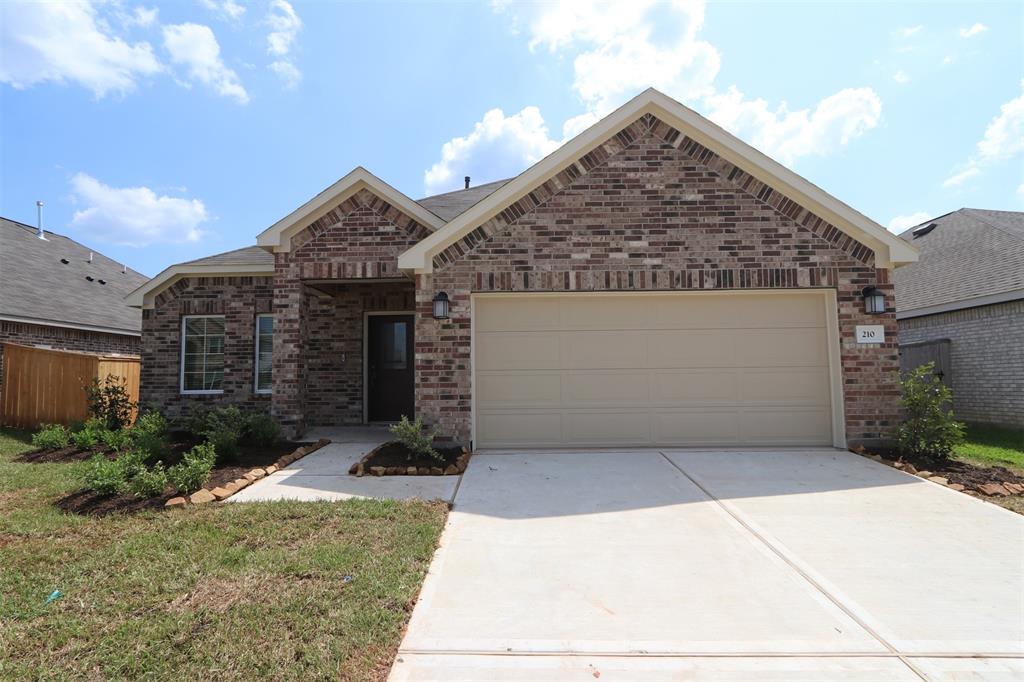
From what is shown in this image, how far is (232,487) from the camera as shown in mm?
5828

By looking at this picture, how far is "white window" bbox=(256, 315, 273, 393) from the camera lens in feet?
34.1

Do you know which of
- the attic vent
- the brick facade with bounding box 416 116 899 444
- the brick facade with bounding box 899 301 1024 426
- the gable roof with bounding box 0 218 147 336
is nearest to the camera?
the brick facade with bounding box 416 116 899 444

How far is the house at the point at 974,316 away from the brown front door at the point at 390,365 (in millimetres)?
11578

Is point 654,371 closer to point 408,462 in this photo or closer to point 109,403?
point 408,462

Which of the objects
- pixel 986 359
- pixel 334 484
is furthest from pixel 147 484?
pixel 986 359

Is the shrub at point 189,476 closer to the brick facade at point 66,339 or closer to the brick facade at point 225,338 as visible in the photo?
the brick facade at point 225,338

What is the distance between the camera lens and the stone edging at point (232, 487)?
5.29 metres

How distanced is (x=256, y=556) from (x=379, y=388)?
6882mm

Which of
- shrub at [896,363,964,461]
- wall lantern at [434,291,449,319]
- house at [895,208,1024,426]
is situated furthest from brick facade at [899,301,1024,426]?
wall lantern at [434,291,449,319]

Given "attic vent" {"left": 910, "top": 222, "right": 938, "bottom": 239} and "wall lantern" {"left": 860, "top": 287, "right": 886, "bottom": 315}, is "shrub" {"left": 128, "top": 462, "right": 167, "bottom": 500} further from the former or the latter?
"attic vent" {"left": 910, "top": 222, "right": 938, "bottom": 239}

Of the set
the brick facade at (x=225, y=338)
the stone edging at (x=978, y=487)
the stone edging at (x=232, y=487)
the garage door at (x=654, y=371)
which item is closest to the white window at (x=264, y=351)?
the brick facade at (x=225, y=338)

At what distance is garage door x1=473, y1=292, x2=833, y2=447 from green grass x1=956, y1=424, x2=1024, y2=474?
2050 millimetres

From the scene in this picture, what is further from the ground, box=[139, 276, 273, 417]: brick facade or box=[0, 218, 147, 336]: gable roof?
box=[0, 218, 147, 336]: gable roof

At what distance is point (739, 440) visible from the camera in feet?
25.8
